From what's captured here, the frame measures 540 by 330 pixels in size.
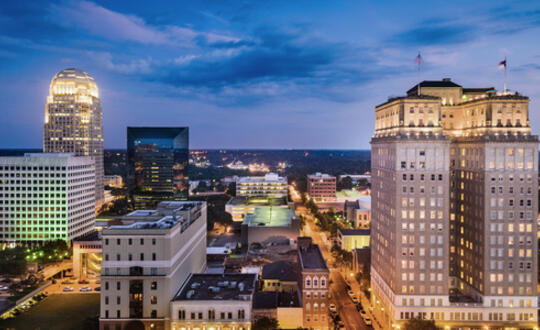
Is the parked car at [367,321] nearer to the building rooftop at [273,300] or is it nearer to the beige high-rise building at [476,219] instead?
the beige high-rise building at [476,219]

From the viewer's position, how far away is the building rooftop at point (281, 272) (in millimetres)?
100000

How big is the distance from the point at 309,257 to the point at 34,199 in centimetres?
10124

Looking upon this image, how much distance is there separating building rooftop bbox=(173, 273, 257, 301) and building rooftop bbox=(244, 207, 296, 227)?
5649 cm

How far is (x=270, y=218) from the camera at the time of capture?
548ft

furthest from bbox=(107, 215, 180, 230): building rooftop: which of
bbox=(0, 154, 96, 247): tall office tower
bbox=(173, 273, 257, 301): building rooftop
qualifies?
bbox=(0, 154, 96, 247): tall office tower

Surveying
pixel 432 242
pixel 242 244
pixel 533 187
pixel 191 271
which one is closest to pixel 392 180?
pixel 432 242

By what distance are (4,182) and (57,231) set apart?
24.6 m

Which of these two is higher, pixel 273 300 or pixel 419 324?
pixel 273 300

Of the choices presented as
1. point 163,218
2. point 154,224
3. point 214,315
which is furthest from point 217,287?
point 163,218

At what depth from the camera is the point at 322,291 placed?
84812 millimetres

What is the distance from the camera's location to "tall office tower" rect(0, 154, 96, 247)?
449 ft

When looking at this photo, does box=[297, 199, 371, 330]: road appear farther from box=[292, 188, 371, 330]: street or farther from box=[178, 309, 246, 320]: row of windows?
box=[178, 309, 246, 320]: row of windows

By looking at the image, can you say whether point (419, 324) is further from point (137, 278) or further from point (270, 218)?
point (270, 218)

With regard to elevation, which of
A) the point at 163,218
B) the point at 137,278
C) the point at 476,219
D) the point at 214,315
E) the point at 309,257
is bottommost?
the point at 214,315
